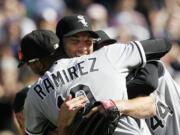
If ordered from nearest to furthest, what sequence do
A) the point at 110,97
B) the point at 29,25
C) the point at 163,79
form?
the point at 110,97, the point at 163,79, the point at 29,25

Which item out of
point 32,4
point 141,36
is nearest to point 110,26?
point 141,36

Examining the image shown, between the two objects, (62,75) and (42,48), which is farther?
(42,48)

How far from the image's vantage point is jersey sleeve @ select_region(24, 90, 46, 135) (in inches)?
206

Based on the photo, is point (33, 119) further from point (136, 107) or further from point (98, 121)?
point (136, 107)

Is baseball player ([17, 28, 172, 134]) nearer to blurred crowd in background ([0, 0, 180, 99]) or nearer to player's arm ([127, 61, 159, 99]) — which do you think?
player's arm ([127, 61, 159, 99])

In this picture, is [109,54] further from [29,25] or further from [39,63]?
[29,25]

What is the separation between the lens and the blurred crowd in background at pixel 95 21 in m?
10.4

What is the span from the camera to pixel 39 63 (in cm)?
567

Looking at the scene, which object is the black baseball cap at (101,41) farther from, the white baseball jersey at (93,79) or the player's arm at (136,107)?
the player's arm at (136,107)

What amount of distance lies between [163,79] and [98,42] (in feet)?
1.91

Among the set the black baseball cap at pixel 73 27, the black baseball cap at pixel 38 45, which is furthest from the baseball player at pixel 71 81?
the black baseball cap at pixel 38 45

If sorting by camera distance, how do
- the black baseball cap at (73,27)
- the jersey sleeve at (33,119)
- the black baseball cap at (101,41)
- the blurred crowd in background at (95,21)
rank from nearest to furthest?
the jersey sleeve at (33,119) < the black baseball cap at (73,27) < the black baseball cap at (101,41) < the blurred crowd in background at (95,21)

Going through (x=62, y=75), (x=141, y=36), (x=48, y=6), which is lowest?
(x=141, y=36)

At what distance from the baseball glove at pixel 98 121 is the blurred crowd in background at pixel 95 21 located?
4.88 metres
